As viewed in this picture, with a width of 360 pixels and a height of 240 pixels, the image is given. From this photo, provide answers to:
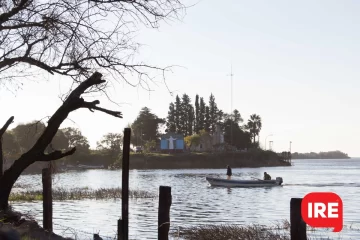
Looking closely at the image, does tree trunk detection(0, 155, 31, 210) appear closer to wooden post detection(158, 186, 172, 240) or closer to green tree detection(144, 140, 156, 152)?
wooden post detection(158, 186, 172, 240)

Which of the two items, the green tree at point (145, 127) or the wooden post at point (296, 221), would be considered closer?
the wooden post at point (296, 221)

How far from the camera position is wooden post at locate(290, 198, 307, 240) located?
491 inches

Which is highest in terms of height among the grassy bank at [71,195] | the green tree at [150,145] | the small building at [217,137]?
the small building at [217,137]

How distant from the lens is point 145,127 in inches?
7712

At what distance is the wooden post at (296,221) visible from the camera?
1248 cm

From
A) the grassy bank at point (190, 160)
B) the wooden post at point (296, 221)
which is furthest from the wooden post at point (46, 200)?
the grassy bank at point (190, 160)

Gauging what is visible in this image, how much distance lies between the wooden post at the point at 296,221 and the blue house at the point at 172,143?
16732cm

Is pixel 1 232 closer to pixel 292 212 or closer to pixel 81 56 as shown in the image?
pixel 81 56

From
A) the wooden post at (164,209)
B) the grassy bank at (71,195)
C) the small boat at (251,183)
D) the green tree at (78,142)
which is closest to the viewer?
the wooden post at (164,209)

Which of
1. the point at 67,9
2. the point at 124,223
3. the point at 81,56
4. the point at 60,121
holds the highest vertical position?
the point at 67,9

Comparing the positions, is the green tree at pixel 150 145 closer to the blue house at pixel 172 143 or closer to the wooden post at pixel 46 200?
the blue house at pixel 172 143

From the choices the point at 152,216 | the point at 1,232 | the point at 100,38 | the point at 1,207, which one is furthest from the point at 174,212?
the point at 1,232

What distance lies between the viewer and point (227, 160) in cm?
17738

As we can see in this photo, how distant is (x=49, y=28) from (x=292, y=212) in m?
6.50
